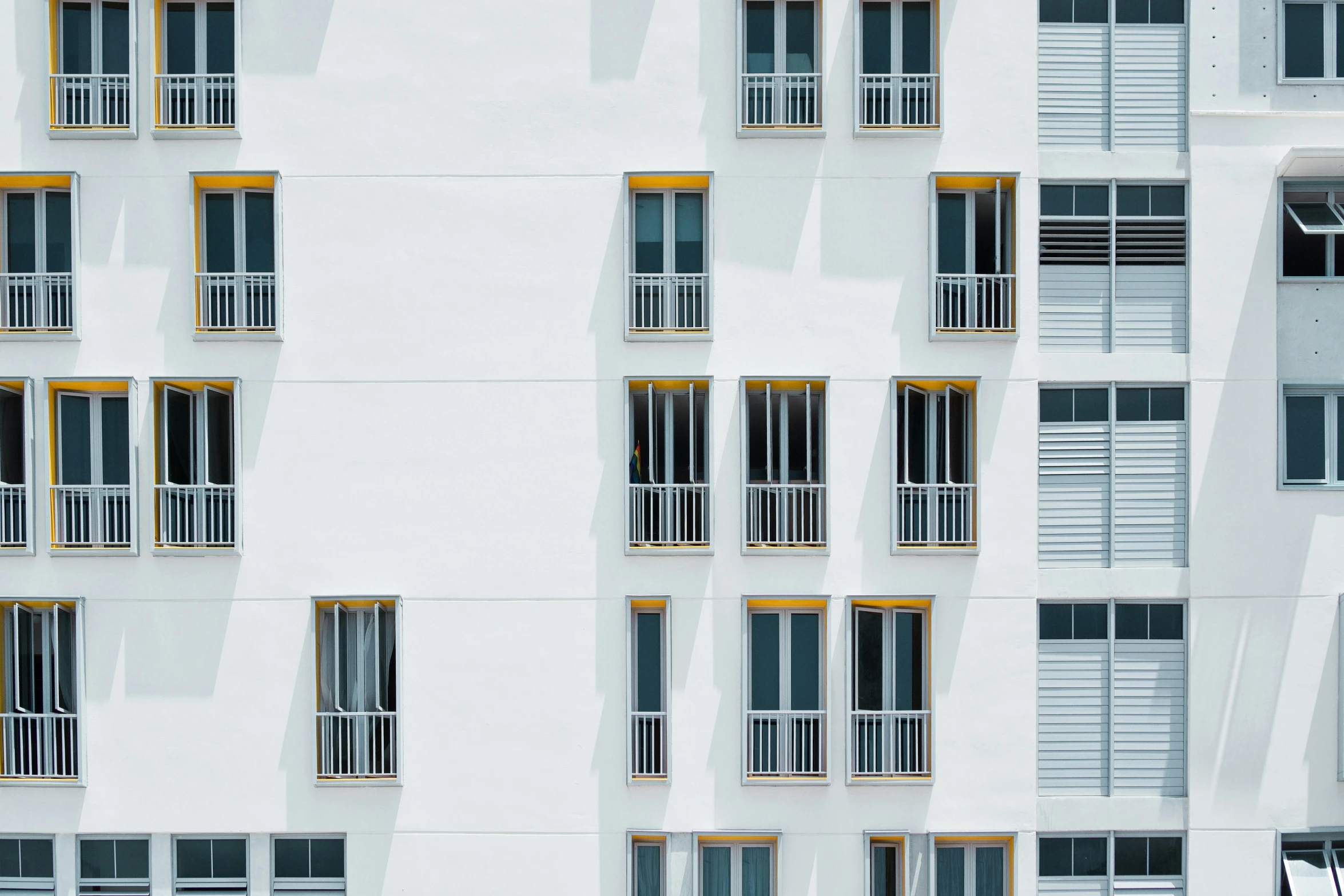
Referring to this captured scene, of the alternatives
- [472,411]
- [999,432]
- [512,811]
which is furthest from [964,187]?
[512,811]

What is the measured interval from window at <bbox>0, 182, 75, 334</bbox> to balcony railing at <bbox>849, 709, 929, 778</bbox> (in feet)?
42.1

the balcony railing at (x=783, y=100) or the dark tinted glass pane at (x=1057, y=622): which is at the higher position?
the balcony railing at (x=783, y=100)

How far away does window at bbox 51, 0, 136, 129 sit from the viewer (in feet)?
43.3

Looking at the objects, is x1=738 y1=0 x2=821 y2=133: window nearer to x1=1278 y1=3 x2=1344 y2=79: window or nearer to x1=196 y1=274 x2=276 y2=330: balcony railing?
x1=1278 y1=3 x2=1344 y2=79: window

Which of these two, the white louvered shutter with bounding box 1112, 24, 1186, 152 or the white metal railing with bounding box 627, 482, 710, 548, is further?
the white louvered shutter with bounding box 1112, 24, 1186, 152

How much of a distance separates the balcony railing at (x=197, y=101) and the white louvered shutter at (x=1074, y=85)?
1179 centimetres

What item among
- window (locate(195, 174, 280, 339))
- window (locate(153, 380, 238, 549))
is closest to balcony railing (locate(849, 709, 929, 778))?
window (locate(153, 380, 238, 549))

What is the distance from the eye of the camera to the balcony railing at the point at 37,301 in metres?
13.2

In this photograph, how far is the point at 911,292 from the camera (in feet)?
43.2

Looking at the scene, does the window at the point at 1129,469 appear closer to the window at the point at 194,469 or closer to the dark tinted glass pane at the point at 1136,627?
the dark tinted glass pane at the point at 1136,627

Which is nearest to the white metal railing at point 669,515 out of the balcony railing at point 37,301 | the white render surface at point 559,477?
the white render surface at point 559,477

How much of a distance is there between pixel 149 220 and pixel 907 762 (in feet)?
44.3

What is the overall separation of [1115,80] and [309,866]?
16453 mm

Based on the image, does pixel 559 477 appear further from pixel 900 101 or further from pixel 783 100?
pixel 900 101
